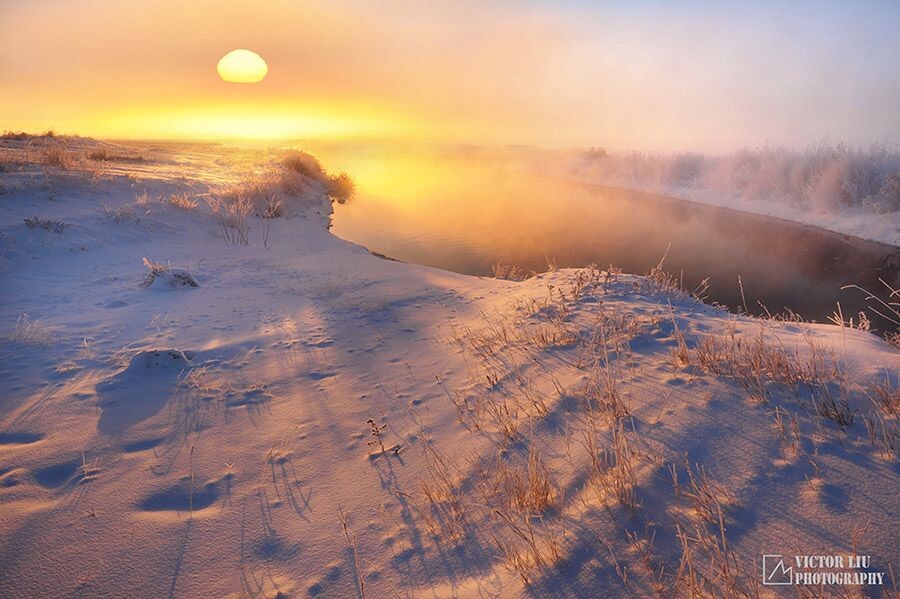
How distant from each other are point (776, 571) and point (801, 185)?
83.0 feet

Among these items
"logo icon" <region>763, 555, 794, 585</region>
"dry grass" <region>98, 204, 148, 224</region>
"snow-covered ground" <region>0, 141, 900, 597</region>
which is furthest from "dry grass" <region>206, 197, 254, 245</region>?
"logo icon" <region>763, 555, 794, 585</region>

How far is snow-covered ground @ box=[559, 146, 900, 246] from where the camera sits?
54.8ft

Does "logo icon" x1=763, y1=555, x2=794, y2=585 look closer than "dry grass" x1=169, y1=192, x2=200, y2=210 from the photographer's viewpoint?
Yes

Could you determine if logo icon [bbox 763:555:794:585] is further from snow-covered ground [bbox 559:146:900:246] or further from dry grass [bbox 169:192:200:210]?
snow-covered ground [bbox 559:146:900:246]

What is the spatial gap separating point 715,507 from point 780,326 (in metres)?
4.25

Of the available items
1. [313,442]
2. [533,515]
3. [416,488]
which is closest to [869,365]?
[533,515]

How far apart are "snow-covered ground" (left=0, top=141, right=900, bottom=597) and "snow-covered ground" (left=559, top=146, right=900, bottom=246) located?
1659 centimetres

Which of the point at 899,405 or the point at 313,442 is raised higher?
the point at 899,405

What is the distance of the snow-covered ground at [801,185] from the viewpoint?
16.7 meters

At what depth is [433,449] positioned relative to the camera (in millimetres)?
3588

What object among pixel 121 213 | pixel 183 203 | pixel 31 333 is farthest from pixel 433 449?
pixel 183 203

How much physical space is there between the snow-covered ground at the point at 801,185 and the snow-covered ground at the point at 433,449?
653 inches

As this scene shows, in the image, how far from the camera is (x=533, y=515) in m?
2.68

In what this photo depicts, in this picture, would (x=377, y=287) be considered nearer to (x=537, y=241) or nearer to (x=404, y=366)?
(x=404, y=366)
